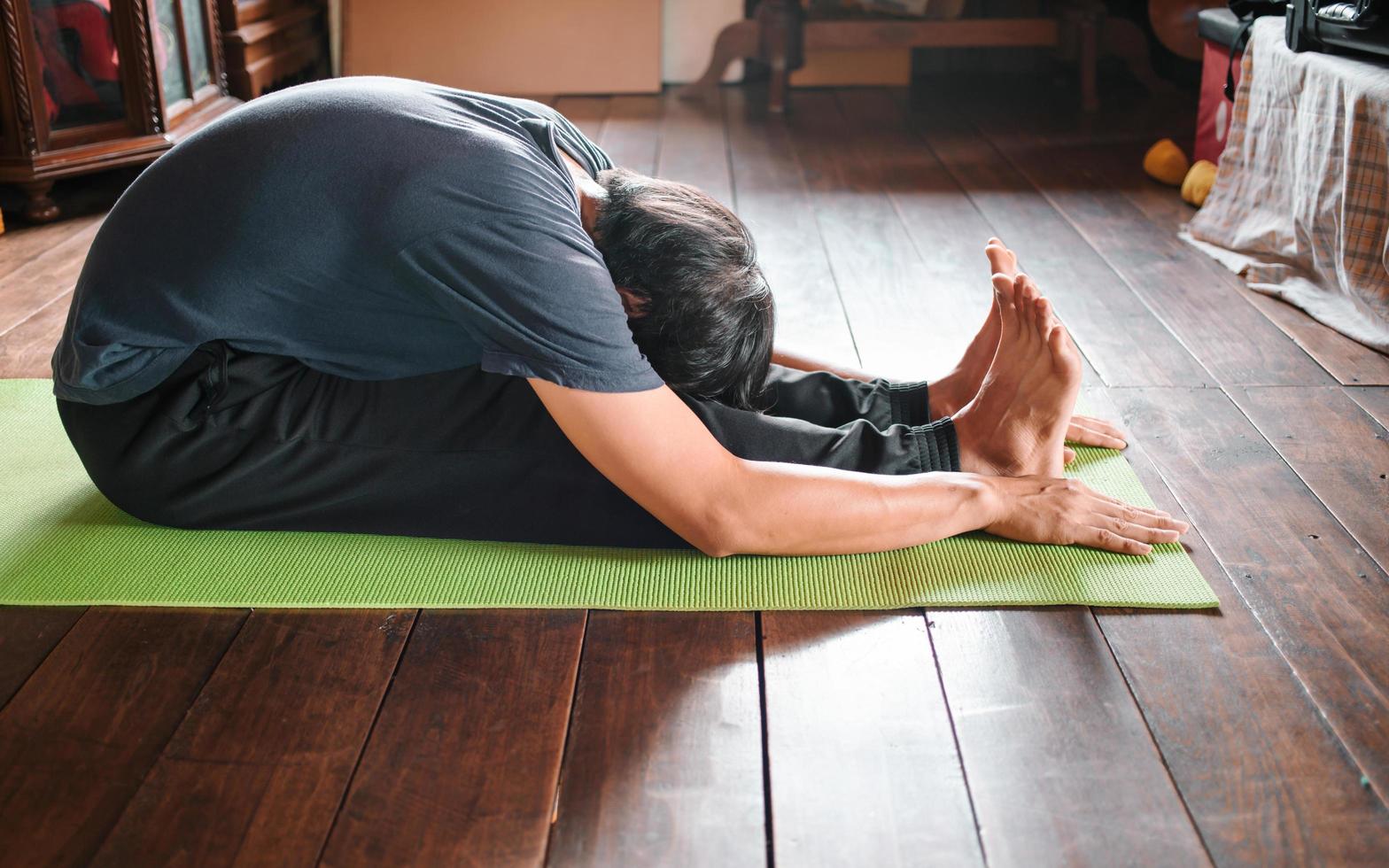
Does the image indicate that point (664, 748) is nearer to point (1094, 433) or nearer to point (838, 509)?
point (838, 509)

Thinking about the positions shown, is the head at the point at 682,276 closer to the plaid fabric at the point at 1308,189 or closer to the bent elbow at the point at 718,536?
the bent elbow at the point at 718,536

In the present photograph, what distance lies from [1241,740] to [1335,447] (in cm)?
80

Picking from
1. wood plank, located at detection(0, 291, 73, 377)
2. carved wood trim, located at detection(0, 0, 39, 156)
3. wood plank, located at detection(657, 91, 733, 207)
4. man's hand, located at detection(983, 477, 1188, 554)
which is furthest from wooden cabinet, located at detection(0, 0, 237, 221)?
man's hand, located at detection(983, 477, 1188, 554)

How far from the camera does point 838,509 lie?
54.4 inches

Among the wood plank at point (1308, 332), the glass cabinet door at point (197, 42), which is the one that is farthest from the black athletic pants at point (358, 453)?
the glass cabinet door at point (197, 42)

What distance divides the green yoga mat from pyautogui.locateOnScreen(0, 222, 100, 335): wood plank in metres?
0.90

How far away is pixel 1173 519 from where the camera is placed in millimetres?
1515

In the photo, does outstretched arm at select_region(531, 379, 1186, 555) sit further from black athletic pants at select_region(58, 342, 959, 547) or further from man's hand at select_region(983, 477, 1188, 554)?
black athletic pants at select_region(58, 342, 959, 547)

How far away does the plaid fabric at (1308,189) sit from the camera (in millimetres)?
2186

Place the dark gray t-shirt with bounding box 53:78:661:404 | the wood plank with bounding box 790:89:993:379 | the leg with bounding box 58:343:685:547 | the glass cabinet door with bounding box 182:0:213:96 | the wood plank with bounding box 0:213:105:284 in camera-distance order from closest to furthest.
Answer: the dark gray t-shirt with bounding box 53:78:661:404
the leg with bounding box 58:343:685:547
the wood plank with bounding box 790:89:993:379
the wood plank with bounding box 0:213:105:284
the glass cabinet door with bounding box 182:0:213:96

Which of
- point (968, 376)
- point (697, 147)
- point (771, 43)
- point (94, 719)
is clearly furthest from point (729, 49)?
point (94, 719)

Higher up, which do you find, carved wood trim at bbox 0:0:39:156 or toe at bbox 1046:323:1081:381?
carved wood trim at bbox 0:0:39:156

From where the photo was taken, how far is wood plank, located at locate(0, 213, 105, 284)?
102 inches

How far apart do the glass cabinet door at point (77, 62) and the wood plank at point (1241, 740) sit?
2612 mm
